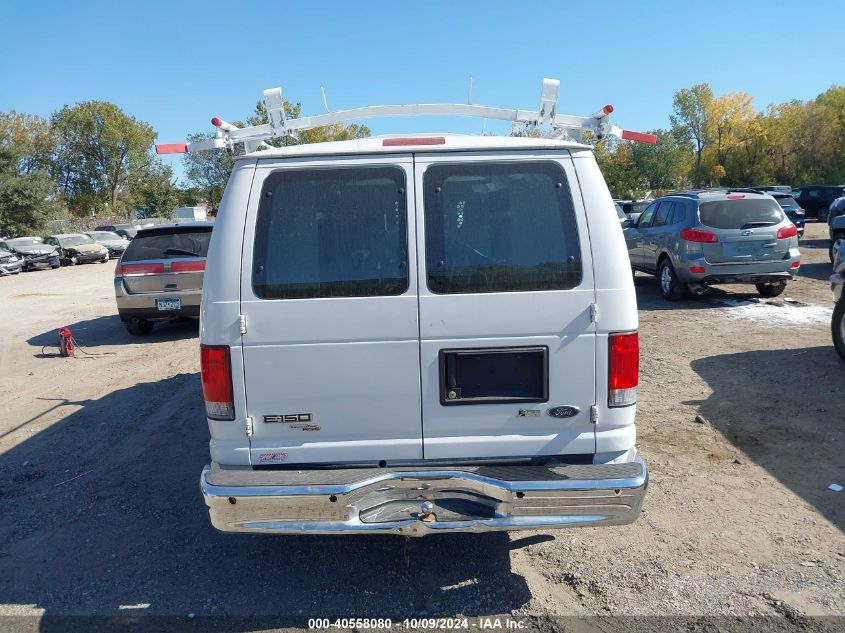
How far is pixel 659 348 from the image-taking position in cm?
863

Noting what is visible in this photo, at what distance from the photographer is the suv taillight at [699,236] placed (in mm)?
11039

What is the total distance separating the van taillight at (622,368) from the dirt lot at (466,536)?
1077 mm

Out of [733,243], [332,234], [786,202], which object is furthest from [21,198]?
[332,234]

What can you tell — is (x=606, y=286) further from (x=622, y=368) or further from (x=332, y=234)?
(x=332, y=234)

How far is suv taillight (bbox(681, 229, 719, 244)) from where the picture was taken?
1104 centimetres

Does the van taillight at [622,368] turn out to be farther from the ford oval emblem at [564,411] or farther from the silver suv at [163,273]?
the silver suv at [163,273]

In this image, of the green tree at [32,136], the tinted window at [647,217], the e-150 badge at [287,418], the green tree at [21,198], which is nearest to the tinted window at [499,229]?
the e-150 badge at [287,418]

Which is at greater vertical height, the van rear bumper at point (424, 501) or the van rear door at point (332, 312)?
the van rear door at point (332, 312)

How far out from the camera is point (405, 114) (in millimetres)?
4426

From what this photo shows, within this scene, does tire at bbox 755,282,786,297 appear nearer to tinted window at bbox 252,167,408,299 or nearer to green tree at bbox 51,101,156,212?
tinted window at bbox 252,167,408,299

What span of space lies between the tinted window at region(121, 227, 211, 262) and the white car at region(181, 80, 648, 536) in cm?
777

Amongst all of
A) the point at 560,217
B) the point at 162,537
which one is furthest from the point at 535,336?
the point at 162,537

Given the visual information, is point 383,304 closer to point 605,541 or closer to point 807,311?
point 605,541

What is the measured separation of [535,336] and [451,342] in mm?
424
